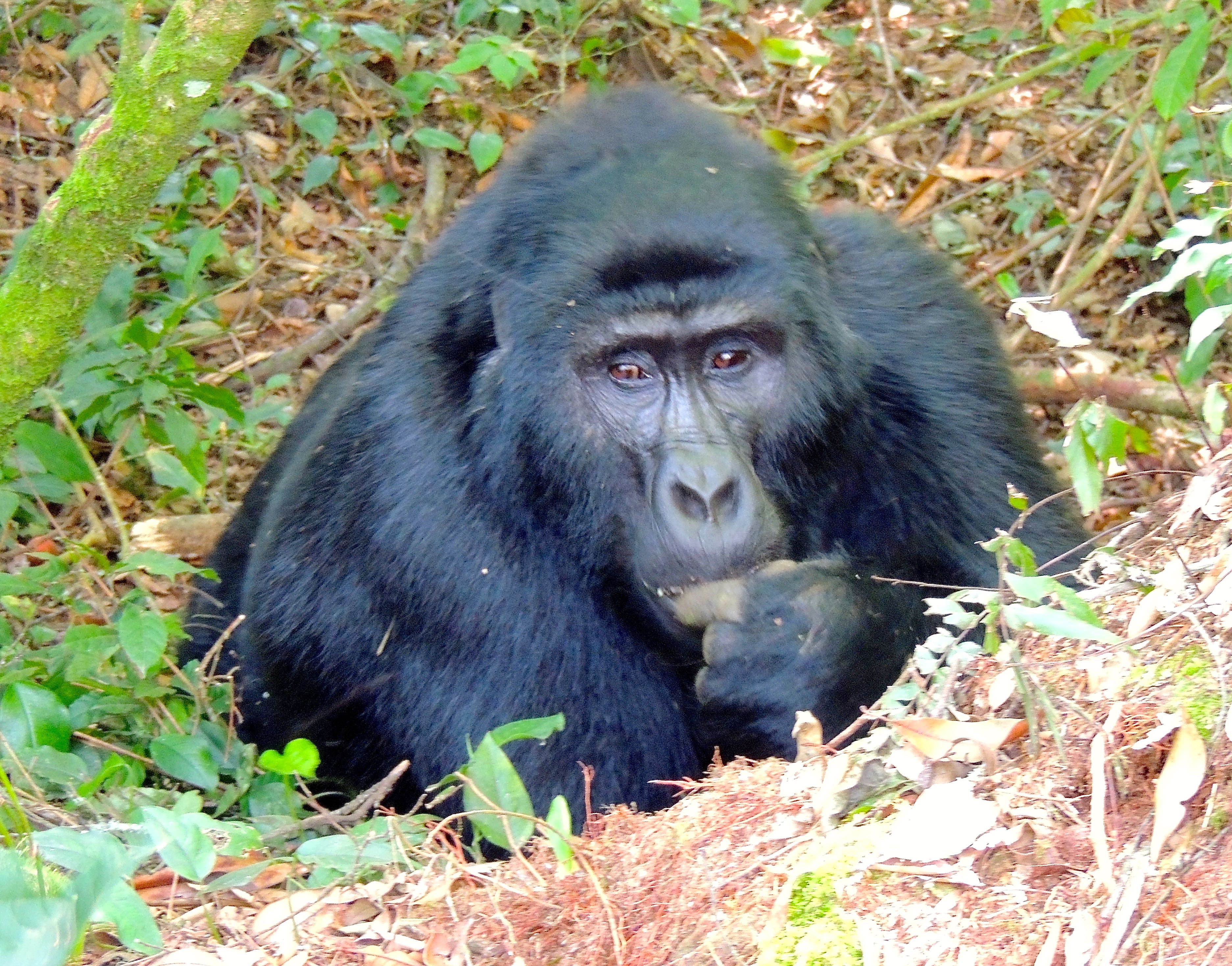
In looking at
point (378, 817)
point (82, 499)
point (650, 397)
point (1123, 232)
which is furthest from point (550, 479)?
point (1123, 232)

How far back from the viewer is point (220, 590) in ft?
17.2

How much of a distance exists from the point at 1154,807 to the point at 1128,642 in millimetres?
437

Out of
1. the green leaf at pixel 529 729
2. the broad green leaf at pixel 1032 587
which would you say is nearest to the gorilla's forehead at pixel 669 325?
the green leaf at pixel 529 729

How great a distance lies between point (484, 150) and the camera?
6.86m

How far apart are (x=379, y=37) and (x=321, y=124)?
611 millimetres

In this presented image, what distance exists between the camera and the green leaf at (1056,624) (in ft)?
6.95

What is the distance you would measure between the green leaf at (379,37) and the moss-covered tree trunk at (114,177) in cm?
329

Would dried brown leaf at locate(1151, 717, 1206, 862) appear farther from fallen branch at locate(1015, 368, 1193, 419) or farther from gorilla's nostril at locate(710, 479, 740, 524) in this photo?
fallen branch at locate(1015, 368, 1193, 419)

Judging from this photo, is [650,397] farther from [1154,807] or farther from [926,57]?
[926,57]

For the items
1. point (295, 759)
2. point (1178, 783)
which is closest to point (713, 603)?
point (295, 759)

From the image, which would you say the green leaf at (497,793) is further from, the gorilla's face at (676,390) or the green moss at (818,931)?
the gorilla's face at (676,390)

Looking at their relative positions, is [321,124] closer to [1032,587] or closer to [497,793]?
[497,793]

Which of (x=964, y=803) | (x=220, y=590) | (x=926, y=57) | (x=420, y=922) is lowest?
(x=220, y=590)

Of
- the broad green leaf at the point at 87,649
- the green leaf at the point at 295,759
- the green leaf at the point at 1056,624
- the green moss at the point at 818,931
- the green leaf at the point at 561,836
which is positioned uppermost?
the green leaf at the point at 1056,624
